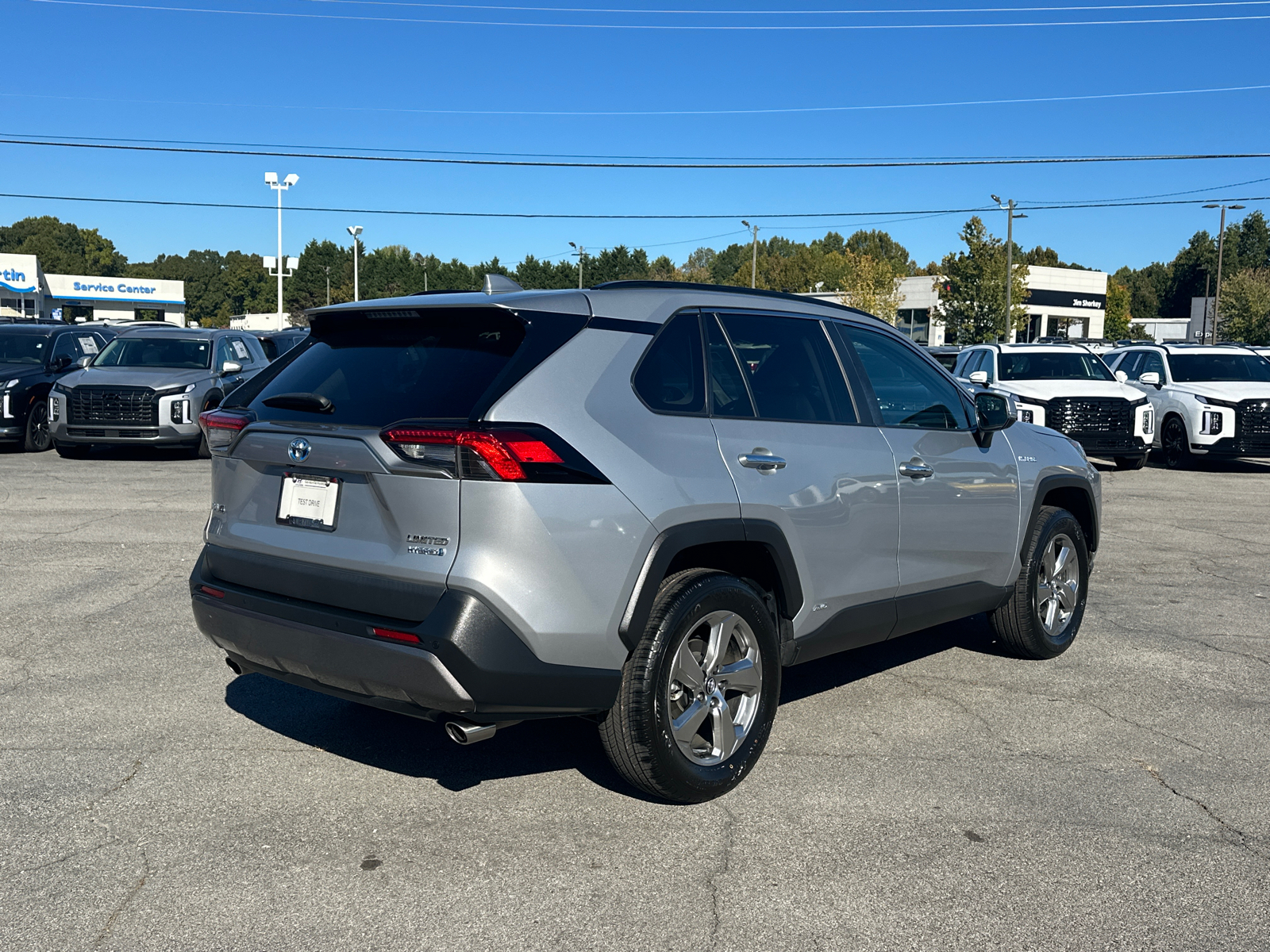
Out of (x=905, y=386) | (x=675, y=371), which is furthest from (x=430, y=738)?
(x=905, y=386)

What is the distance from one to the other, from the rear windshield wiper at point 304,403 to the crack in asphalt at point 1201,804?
340 cm

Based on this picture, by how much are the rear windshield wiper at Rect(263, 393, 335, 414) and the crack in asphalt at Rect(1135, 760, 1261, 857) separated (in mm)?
3397

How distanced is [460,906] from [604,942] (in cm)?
46

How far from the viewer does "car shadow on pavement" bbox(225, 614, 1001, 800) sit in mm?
4438

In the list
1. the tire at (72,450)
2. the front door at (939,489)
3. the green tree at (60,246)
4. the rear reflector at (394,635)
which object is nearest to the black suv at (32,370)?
the tire at (72,450)

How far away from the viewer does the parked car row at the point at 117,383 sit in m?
15.4

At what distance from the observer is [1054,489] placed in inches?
240

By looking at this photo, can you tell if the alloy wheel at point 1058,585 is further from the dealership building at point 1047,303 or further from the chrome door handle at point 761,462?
the dealership building at point 1047,303

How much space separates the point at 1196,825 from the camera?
4.00 m

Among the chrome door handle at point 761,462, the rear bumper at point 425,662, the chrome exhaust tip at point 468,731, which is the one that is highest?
the chrome door handle at point 761,462

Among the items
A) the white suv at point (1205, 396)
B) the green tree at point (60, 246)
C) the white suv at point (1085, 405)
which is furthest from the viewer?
the green tree at point (60, 246)

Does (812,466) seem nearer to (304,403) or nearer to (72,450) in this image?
(304,403)

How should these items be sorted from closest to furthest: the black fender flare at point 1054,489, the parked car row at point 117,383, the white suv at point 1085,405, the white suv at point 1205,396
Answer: the black fender flare at point 1054,489
the parked car row at point 117,383
the white suv at point 1085,405
the white suv at point 1205,396

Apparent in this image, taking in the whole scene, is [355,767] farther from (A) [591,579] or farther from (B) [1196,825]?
(B) [1196,825]
